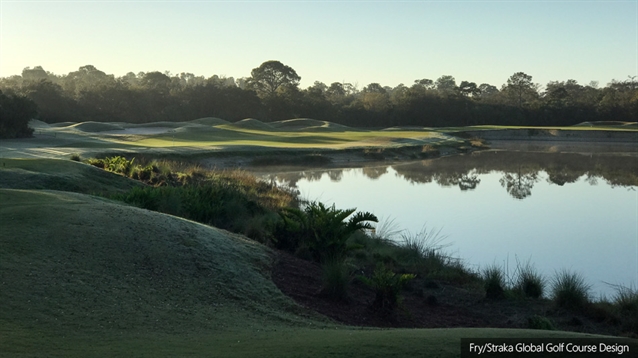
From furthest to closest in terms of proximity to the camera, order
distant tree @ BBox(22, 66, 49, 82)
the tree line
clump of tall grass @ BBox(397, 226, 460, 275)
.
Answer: distant tree @ BBox(22, 66, 49, 82) < the tree line < clump of tall grass @ BBox(397, 226, 460, 275)

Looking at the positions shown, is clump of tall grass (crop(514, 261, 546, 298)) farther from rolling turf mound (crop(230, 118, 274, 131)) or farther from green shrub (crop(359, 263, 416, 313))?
rolling turf mound (crop(230, 118, 274, 131))

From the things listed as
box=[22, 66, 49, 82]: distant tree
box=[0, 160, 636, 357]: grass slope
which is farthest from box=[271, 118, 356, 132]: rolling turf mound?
box=[22, 66, 49, 82]: distant tree

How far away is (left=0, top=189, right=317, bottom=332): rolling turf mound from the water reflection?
2028cm

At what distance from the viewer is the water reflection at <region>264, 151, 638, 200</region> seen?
115ft

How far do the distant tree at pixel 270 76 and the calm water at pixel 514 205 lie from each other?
216 feet

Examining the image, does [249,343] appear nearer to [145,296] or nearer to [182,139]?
[145,296]

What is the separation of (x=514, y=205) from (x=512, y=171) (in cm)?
1555

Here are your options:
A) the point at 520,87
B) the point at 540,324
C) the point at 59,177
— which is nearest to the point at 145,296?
the point at 540,324

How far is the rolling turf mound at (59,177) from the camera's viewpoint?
17.8 metres

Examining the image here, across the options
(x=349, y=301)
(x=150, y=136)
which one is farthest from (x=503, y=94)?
(x=349, y=301)

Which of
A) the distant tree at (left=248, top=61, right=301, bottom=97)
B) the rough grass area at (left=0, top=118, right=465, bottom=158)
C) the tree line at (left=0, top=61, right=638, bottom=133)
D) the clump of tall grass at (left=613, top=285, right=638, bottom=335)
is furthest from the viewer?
the distant tree at (left=248, top=61, right=301, bottom=97)

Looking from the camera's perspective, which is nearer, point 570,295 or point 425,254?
point 570,295

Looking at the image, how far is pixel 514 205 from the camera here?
1047 inches

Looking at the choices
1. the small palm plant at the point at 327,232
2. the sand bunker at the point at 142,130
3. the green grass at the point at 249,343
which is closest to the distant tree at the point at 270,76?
the sand bunker at the point at 142,130
